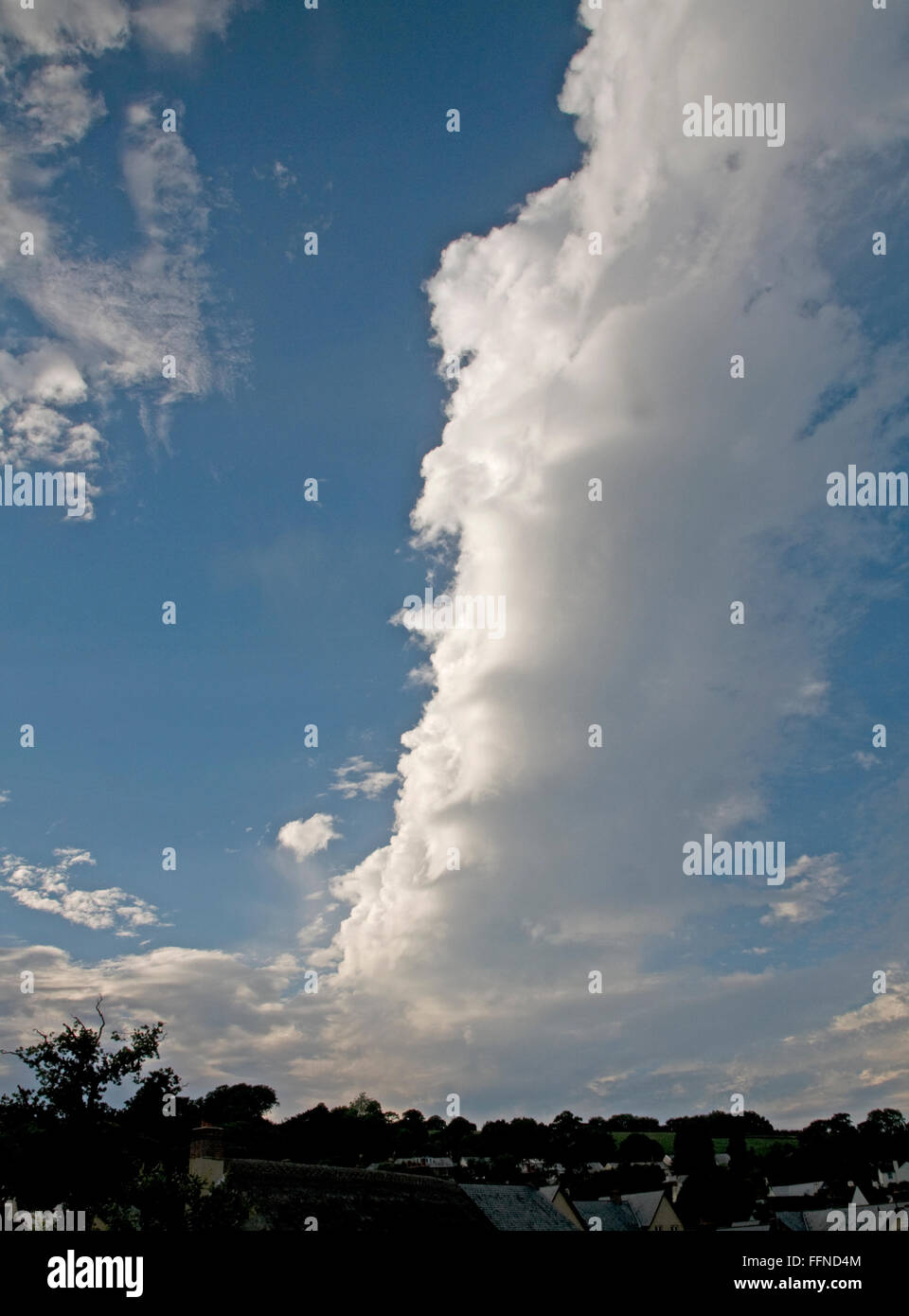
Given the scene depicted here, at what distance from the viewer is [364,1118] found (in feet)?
512

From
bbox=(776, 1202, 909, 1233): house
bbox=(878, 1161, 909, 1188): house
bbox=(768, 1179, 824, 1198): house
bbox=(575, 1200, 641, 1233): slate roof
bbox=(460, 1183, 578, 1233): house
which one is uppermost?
bbox=(460, 1183, 578, 1233): house

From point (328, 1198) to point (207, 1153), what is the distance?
6890 mm

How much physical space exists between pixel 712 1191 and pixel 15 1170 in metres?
77.7

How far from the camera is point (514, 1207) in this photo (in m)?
62.8

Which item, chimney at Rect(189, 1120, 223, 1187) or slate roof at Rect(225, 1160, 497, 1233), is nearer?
slate roof at Rect(225, 1160, 497, 1233)

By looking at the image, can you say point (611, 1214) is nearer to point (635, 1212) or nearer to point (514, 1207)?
point (635, 1212)

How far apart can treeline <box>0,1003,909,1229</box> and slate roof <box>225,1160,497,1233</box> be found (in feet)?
17.6

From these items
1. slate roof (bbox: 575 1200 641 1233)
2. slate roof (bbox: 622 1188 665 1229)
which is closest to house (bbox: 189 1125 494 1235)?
slate roof (bbox: 575 1200 641 1233)

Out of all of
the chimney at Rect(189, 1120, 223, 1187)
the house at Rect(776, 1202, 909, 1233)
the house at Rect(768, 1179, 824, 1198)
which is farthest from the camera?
the house at Rect(768, 1179, 824, 1198)

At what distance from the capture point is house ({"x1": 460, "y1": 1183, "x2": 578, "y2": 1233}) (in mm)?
59938

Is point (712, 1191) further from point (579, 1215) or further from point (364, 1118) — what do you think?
point (364, 1118)

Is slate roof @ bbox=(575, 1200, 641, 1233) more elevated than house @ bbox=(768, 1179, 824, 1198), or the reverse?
slate roof @ bbox=(575, 1200, 641, 1233)

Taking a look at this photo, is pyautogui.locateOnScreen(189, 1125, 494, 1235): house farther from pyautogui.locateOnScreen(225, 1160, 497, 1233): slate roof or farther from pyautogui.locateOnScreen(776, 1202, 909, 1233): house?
pyautogui.locateOnScreen(776, 1202, 909, 1233): house
